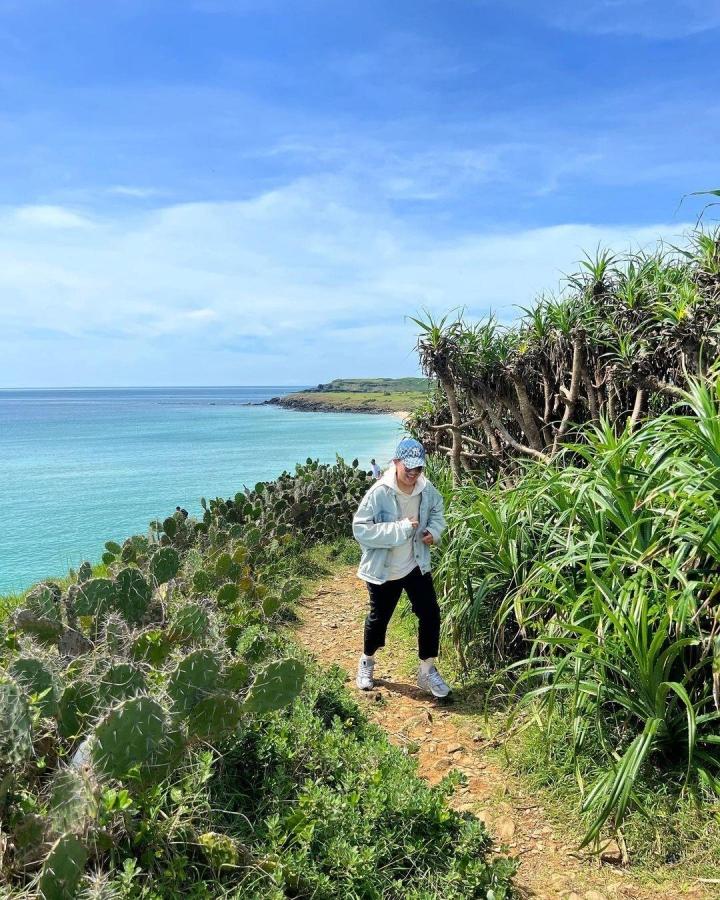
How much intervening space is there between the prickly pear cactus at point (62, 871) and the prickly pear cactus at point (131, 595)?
7.27ft

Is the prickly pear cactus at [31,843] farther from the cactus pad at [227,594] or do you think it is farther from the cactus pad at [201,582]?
the cactus pad at [201,582]

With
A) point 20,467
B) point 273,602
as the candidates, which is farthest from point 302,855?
point 20,467

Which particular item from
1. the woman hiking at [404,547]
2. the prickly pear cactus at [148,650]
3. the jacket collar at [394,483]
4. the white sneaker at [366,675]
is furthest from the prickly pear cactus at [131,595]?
the jacket collar at [394,483]

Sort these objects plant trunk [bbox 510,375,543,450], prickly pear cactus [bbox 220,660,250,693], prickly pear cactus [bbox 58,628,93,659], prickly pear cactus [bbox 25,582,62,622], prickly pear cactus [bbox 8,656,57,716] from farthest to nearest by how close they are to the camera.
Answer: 1. plant trunk [bbox 510,375,543,450]
2. prickly pear cactus [bbox 25,582,62,622]
3. prickly pear cactus [bbox 58,628,93,659]
4. prickly pear cactus [bbox 220,660,250,693]
5. prickly pear cactus [bbox 8,656,57,716]

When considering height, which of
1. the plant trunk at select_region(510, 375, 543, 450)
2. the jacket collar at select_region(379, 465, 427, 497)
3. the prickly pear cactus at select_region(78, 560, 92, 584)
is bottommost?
the prickly pear cactus at select_region(78, 560, 92, 584)

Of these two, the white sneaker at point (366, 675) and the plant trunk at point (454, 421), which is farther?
the plant trunk at point (454, 421)

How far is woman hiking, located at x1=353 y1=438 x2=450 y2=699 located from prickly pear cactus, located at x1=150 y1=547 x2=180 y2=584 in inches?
66.6

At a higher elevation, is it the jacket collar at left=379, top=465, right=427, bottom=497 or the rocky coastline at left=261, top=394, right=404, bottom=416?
the rocky coastline at left=261, top=394, right=404, bottom=416

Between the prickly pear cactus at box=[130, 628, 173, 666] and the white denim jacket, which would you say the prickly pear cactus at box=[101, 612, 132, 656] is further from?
the white denim jacket

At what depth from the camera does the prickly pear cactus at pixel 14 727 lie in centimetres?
251

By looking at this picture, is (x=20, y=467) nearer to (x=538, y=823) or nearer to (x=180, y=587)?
(x=180, y=587)

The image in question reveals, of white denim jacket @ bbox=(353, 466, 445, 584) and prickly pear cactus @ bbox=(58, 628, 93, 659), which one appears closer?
prickly pear cactus @ bbox=(58, 628, 93, 659)

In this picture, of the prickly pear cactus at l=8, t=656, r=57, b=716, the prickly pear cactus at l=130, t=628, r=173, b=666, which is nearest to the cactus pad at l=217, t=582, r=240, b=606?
the prickly pear cactus at l=130, t=628, r=173, b=666

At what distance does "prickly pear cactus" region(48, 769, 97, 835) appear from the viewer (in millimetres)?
2244
